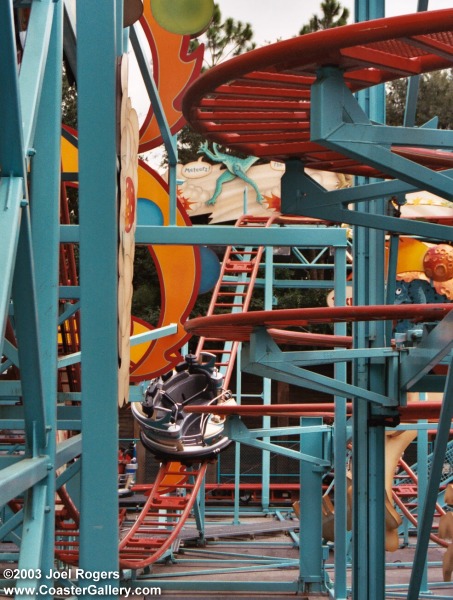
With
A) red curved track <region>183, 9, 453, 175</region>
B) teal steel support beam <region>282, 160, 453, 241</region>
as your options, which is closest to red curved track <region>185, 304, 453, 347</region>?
teal steel support beam <region>282, 160, 453, 241</region>

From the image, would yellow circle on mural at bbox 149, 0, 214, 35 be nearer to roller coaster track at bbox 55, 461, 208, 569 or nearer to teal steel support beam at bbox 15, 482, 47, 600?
roller coaster track at bbox 55, 461, 208, 569

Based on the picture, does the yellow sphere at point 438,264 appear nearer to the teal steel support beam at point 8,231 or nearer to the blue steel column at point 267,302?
the blue steel column at point 267,302

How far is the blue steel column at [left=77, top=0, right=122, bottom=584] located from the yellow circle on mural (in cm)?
325

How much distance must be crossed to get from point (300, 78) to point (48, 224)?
47.6 inches

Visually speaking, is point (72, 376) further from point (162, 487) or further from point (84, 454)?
point (162, 487)

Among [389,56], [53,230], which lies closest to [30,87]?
[53,230]

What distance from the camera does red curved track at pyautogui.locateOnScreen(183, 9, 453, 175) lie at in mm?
3422

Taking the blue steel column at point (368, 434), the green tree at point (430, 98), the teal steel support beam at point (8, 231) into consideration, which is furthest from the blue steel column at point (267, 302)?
the green tree at point (430, 98)

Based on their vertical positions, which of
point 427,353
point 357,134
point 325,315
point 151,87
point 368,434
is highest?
point 151,87

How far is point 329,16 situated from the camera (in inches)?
1102

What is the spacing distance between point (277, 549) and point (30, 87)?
1238 centimetres

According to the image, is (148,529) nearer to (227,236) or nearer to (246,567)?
(246,567)

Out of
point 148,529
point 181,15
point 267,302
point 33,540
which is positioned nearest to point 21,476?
point 33,540

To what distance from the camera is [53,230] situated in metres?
4.09
